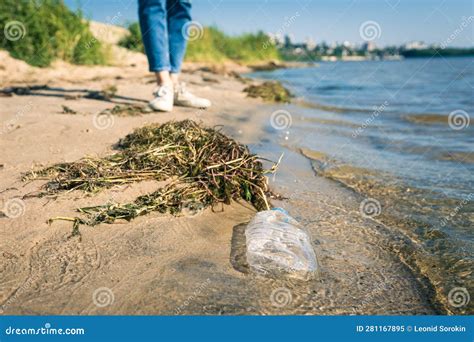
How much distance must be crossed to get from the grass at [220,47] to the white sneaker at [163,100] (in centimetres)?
927

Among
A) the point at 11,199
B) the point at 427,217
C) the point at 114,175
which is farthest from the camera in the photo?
the point at 427,217

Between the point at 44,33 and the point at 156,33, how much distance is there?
293 inches

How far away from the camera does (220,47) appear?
26062mm

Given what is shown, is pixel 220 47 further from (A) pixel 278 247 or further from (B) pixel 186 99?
(A) pixel 278 247

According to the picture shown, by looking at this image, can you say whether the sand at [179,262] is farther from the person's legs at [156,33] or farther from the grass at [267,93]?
the grass at [267,93]

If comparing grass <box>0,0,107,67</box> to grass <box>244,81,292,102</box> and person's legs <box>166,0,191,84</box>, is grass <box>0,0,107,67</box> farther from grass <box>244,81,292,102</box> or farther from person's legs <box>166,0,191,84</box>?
person's legs <box>166,0,191,84</box>

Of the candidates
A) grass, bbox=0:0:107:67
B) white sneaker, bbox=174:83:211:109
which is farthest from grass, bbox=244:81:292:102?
grass, bbox=0:0:107:67

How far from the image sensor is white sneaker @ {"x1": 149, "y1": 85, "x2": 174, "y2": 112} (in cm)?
445

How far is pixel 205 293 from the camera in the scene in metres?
1.53

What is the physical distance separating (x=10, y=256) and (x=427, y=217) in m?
2.23

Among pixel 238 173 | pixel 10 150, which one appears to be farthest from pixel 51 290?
pixel 10 150

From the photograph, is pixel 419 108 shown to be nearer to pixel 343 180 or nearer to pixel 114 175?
pixel 343 180

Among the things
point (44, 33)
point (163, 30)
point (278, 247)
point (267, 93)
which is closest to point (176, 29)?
point (163, 30)

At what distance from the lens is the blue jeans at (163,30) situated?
4164mm
